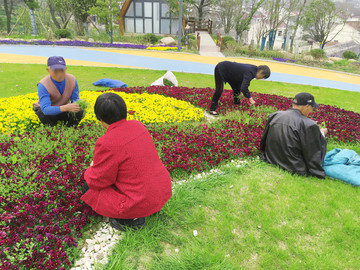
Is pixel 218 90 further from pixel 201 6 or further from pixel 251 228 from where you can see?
pixel 201 6

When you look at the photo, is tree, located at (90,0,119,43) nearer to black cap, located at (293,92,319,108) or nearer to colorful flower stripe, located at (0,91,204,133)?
colorful flower stripe, located at (0,91,204,133)

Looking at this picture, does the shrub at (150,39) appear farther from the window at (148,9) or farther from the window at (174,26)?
the window at (148,9)

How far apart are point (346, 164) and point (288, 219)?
1.78 m

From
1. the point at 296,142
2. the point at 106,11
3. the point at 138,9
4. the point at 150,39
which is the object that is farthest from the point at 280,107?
the point at 138,9

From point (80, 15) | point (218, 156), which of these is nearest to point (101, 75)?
point (218, 156)

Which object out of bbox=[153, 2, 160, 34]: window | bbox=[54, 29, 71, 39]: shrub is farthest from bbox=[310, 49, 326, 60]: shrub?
bbox=[54, 29, 71, 39]: shrub

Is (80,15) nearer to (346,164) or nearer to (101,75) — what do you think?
(101,75)

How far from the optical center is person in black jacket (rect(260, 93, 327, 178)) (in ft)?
12.9

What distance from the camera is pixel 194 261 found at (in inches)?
101

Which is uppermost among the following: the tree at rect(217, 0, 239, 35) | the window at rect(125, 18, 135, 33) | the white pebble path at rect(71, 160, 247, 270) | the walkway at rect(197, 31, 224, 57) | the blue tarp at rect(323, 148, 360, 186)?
the tree at rect(217, 0, 239, 35)

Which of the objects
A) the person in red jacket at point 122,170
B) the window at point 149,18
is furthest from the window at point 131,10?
the person in red jacket at point 122,170

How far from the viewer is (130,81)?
10773mm

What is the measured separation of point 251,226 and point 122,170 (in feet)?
5.76

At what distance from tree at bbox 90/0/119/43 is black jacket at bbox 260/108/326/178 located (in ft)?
78.4
